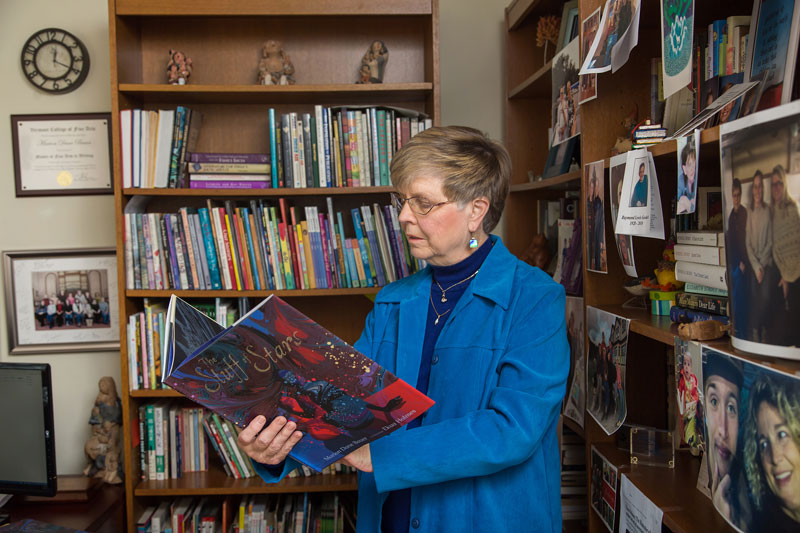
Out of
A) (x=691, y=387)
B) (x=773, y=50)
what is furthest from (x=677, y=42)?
A: (x=691, y=387)

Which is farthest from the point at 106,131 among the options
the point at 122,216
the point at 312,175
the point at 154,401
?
the point at 154,401

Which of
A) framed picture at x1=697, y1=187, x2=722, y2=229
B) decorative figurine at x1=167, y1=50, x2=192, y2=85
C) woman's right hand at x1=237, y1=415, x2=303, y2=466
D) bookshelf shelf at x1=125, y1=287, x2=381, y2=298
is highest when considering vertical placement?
decorative figurine at x1=167, y1=50, x2=192, y2=85

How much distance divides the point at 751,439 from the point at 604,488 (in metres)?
0.72

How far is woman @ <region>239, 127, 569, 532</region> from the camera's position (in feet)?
3.84

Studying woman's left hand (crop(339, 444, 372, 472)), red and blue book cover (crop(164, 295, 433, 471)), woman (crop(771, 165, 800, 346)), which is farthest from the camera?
woman's left hand (crop(339, 444, 372, 472))

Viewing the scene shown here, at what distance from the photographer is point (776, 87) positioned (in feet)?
3.37

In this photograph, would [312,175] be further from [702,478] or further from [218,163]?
[702,478]

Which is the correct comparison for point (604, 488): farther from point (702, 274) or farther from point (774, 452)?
point (774, 452)

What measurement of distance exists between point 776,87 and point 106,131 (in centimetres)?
225

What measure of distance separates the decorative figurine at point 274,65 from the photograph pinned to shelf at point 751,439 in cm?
179

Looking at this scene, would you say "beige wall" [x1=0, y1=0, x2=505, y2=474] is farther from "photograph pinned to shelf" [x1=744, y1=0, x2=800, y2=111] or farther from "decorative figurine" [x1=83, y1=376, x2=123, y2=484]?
"photograph pinned to shelf" [x1=744, y1=0, x2=800, y2=111]

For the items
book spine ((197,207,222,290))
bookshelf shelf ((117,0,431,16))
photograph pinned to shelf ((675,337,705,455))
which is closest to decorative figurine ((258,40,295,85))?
bookshelf shelf ((117,0,431,16))

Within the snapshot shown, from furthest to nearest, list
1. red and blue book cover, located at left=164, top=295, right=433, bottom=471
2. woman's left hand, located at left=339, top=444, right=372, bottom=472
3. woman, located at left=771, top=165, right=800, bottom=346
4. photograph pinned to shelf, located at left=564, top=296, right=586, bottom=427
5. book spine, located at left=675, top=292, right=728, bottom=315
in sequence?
1. photograph pinned to shelf, located at left=564, top=296, right=586, bottom=427
2. woman's left hand, located at left=339, top=444, right=372, bottom=472
3. book spine, located at left=675, top=292, right=728, bottom=315
4. red and blue book cover, located at left=164, top=295, right=433, bottom=471
5. woman, located at left=771, top=165, right=800, bottom=346

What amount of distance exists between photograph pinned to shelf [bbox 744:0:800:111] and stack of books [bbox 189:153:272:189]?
155 cm
